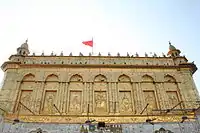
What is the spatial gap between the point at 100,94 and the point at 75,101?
182 cm

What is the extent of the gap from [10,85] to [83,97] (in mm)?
5323

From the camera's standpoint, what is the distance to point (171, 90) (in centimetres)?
1644

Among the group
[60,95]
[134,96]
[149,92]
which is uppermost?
[149,92]

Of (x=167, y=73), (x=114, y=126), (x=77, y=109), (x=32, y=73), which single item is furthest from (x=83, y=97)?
(x=167, y=73)

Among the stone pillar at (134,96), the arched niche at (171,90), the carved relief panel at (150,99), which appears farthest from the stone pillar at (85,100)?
the arched niche at (171,90)

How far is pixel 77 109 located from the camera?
599 inches

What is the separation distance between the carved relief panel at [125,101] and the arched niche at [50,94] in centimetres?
448

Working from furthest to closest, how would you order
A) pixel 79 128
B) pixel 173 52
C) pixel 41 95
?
pixel 173 52 → pixel 41 95 → pixel 79 128

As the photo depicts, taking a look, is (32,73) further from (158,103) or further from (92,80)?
(158,103)

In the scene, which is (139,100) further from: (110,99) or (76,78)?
(76,78)

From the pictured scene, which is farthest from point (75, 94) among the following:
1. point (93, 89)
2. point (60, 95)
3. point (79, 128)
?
point (79, 128)

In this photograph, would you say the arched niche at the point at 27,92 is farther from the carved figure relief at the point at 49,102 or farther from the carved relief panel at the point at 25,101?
the carved figure relief at the point at 49,102

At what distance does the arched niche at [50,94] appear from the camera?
15.3 metres

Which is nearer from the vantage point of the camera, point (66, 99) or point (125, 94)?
point (66, 99)
